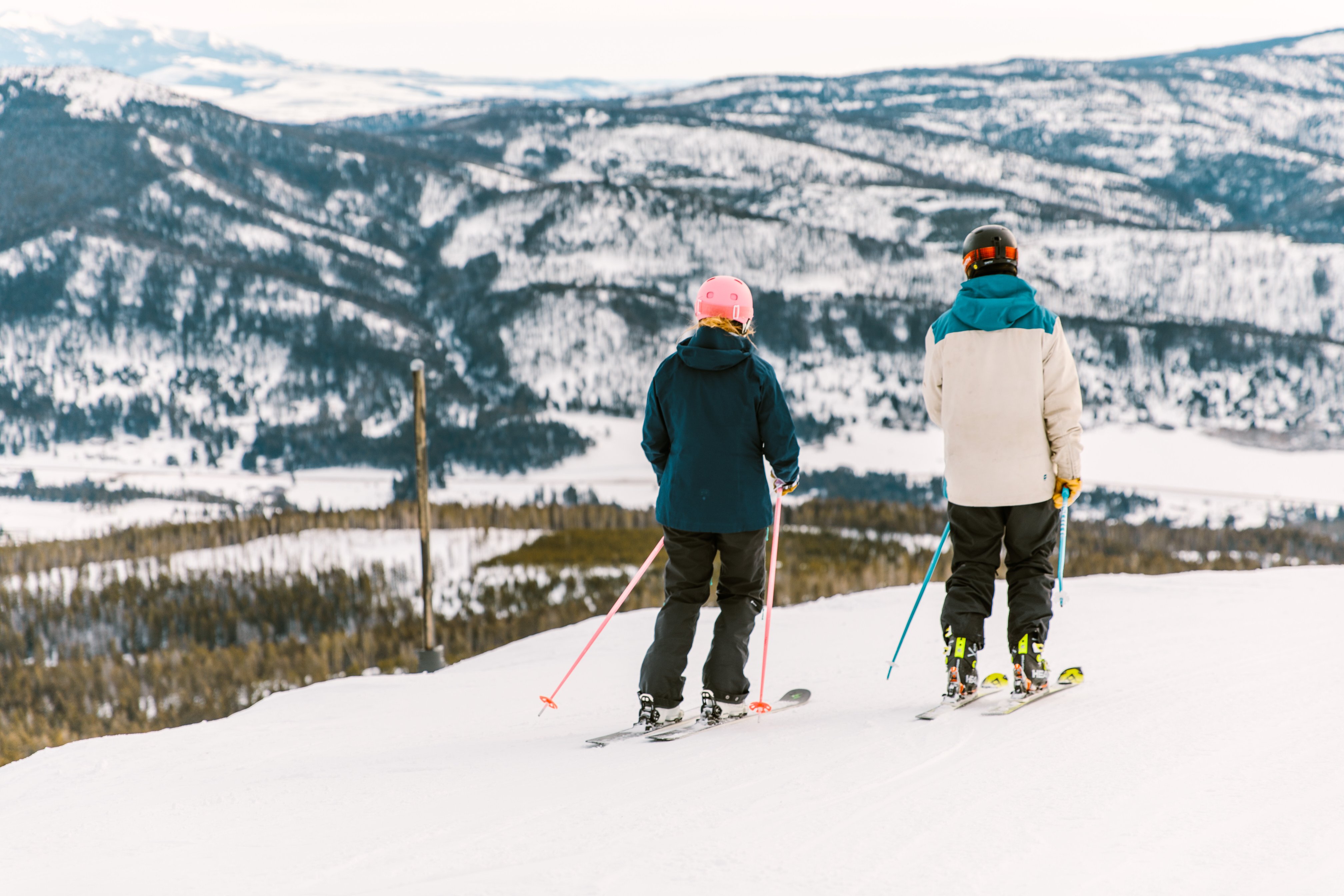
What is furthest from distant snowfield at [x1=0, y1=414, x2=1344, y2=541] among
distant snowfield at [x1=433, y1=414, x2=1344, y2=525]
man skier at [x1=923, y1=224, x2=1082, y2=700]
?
man skier at [x1=923, y1=224, x2=1082, y2=700]

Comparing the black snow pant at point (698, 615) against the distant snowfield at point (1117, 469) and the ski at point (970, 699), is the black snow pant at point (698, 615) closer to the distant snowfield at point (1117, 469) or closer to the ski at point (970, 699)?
the ski at point (970, 699)

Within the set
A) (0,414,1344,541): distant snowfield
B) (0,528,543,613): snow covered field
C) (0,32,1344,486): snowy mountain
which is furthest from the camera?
(0,32,1344,486): snowy mountain

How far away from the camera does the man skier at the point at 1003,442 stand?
4277mm

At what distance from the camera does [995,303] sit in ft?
14.1

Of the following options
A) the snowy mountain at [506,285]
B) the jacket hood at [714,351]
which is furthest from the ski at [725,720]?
the snowy mountain at [506,285]

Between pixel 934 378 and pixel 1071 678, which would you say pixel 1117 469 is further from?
pixel 934 378

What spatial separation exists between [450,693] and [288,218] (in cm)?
14913

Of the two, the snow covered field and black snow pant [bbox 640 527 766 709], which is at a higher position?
black snow pant [bbox 640 527 766 709]

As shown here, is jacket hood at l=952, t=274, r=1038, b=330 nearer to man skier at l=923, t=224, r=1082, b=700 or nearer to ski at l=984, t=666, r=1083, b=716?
man skier at l=923, t=224, r=1082, b=700

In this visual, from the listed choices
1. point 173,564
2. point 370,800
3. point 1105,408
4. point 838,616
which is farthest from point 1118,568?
point 1105,408

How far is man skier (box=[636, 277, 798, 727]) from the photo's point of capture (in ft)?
14.6

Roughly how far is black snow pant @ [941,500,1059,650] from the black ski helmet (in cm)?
112

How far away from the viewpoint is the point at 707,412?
178 inches

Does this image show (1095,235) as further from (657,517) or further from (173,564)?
(657,517)
